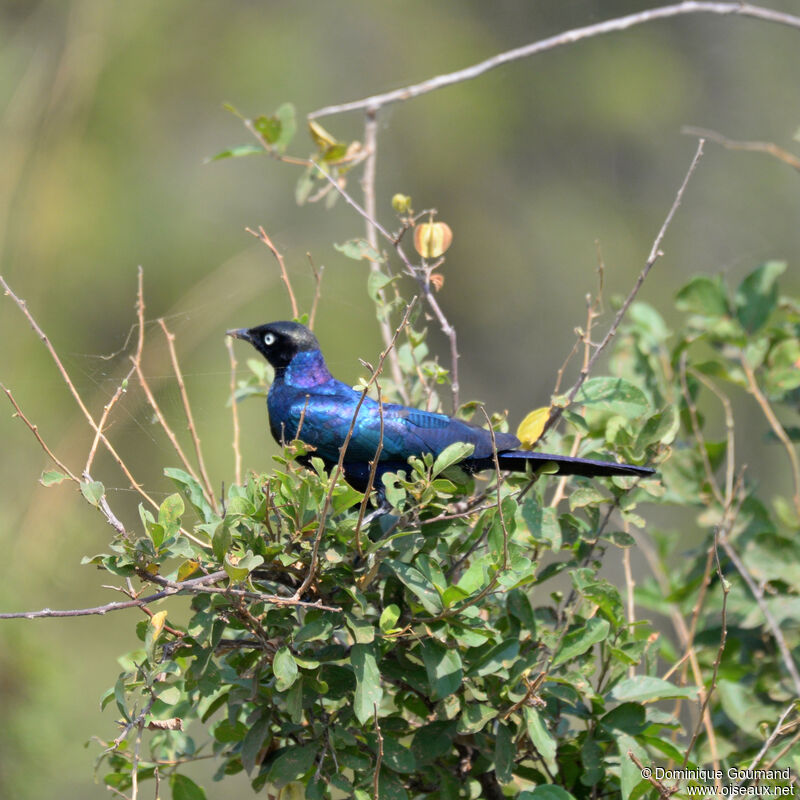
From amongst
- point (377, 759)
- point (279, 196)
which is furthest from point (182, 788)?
point (279, 196)

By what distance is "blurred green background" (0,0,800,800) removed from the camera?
3.84 metres

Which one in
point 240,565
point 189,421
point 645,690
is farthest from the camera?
point 189,421

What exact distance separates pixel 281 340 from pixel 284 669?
3.37 ft

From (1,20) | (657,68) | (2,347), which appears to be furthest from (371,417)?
(657,68)

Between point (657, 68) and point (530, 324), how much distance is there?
250 cm

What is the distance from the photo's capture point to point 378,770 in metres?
1.61

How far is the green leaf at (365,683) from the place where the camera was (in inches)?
62.9

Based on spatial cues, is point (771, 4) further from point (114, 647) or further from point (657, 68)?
point (114, 647)

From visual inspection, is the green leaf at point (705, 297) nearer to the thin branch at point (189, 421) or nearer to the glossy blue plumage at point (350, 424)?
the glossy blue plumage at point (350, 424)

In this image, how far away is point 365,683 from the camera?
5.30ft

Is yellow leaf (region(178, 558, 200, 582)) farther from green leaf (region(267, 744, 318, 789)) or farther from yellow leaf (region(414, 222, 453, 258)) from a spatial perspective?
yellow leaf (region(414, 222, 453, 258))

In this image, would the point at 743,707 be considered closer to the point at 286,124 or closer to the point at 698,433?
the point at 698,433

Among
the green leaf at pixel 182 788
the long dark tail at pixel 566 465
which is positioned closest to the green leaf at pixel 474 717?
the long dark tail at pixel 566 465

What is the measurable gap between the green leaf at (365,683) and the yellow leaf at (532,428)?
63cm
